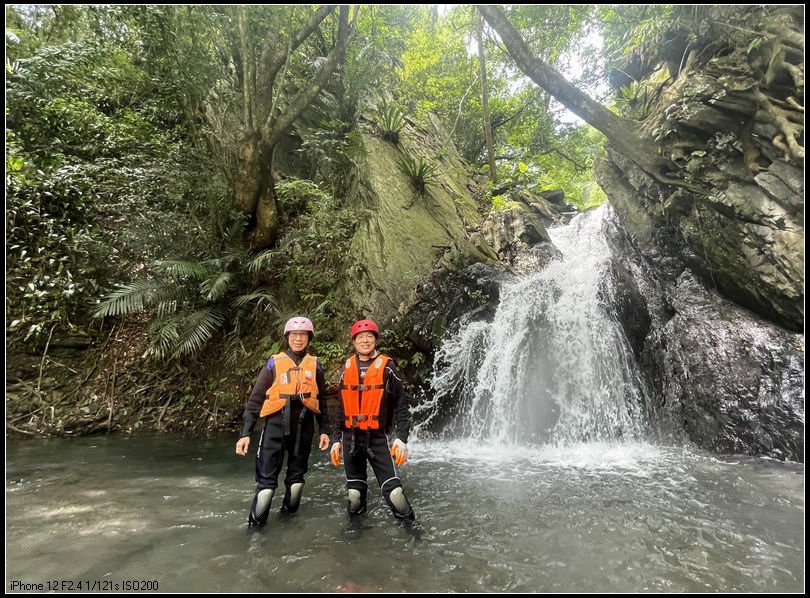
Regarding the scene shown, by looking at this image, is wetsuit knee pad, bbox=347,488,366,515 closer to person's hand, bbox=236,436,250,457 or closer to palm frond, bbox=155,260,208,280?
person's hand, bbox=236,436,250,457

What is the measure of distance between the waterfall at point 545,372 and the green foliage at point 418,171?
127 inches

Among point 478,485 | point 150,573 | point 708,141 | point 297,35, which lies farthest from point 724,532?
point 297,35

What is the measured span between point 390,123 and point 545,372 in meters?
7.01

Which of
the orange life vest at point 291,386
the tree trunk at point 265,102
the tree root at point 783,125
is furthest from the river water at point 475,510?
the tree trunk at point 265,102

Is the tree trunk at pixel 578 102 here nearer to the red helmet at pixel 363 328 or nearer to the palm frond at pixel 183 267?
the red helmet at pixel 363 328

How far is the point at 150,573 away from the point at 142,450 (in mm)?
3911

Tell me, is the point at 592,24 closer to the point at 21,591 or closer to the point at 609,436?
the point at 609,436

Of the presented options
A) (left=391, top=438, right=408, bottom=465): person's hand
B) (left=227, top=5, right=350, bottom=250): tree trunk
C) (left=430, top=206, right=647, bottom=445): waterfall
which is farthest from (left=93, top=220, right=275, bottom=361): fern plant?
(left=391, top=438, right=408, bottom=465): person's hand

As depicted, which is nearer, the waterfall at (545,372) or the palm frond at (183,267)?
the waterfall at (545,372)

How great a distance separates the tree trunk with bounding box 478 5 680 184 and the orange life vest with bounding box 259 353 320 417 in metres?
5.64

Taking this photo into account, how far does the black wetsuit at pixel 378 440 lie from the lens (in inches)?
134

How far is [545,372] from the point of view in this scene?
7.30m

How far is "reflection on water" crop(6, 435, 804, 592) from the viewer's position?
264cm

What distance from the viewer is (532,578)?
8.76 feet
